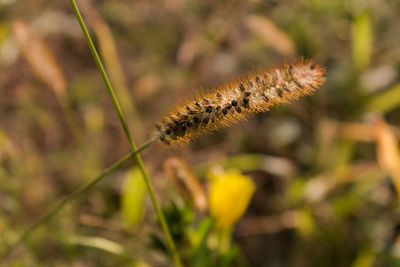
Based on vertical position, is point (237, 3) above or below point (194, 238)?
above

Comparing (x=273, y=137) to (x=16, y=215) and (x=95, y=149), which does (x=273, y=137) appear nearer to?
(x=95, y=149)

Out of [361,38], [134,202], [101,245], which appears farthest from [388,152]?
[101,245]

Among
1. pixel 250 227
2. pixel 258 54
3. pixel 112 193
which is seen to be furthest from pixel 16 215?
pixel 258 54

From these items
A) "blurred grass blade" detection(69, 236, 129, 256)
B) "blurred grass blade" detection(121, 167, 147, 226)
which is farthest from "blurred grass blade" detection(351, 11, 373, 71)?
"blurred grass blade" detection(69, 236, 129, 256)

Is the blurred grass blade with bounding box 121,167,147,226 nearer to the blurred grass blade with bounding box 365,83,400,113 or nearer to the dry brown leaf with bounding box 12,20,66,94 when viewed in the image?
the dry brown leaf with bounding box 12,20,66,94

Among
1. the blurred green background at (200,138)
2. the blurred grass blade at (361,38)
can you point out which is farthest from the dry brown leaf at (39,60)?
the blurred grass blade at (361,38)

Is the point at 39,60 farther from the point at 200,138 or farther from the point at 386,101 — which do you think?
the point at 386,101
